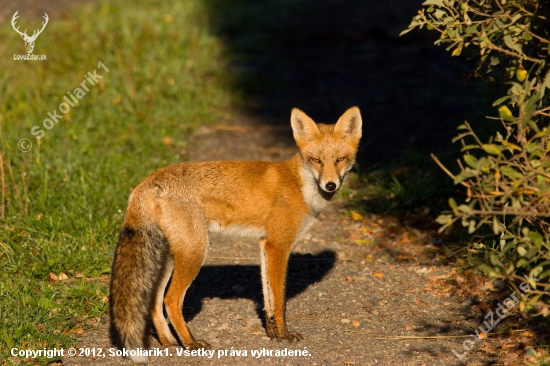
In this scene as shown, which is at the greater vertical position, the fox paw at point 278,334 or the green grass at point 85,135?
the green grass at point 85,135

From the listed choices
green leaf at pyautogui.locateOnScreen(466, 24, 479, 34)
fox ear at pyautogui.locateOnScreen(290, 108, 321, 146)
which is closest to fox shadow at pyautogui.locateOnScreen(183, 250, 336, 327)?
fox ear at pyautogui.locateOnScreen(290, 108, 321, 146)

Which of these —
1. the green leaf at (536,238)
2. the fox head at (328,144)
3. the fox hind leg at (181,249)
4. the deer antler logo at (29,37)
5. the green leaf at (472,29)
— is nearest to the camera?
the green leaf at (536,238)

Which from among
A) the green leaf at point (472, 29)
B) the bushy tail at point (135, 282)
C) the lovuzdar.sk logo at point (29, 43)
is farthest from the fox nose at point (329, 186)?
the lovuzdar.sk logo at point (29, 43)

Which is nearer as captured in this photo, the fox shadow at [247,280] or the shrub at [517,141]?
the shrub at [517,141]

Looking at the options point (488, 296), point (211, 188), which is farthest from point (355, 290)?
point (211, 188)

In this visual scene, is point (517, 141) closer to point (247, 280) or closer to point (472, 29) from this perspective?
point (472, 29)

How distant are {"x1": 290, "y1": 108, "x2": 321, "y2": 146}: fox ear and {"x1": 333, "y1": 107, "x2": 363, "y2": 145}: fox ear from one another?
186mm

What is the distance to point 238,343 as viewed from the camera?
16.4 feet

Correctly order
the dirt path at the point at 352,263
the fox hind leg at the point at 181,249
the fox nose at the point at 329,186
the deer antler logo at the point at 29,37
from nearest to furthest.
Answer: the fox hind leg at the point at 181,249
the dirt path at the point at 352,263
the fox nose at the point at 329,186
the deer antler logo at the point at 29,37

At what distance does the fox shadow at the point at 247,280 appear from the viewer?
5.84 m

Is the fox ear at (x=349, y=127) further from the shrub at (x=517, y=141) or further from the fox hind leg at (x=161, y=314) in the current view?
the fox hind leg at (x=161, y=314)

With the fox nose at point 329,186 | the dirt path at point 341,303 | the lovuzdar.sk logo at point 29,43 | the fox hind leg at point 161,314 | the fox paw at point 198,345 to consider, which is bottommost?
the dirt path at point 341,303

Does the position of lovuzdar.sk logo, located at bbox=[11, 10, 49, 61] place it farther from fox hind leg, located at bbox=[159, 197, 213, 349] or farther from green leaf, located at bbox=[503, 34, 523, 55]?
green leaf, located at bbox=[503, 34, 523, 55]

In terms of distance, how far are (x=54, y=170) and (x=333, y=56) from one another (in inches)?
285
